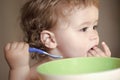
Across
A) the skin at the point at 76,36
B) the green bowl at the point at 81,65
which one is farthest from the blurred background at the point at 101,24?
the green bowl at the point at 81,65

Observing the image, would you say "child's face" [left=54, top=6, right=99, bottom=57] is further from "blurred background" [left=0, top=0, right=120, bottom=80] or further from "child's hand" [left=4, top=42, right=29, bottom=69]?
"blurred background" [left=0, top=0, right=120, bottom=80]

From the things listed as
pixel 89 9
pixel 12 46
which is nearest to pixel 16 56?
pixel 12 46

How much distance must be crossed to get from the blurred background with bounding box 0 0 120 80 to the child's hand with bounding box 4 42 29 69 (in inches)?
45.8

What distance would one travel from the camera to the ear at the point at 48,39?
871 mm

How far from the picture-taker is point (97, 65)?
1.72 ft

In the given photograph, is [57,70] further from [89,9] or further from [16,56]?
[89,9]

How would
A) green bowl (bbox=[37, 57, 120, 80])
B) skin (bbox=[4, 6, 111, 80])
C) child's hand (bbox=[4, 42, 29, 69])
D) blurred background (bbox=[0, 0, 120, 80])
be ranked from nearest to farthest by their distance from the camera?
green bowl (bbox=[37, 57, 120, 80]) < child's hand (bbox=[4, 42, 29, 69]) < skin (bbox=[4, 6, 111, 80]) < blurred background (bbox=[0, 0, 120, 80])

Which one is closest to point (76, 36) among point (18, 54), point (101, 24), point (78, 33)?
point (78, 33)

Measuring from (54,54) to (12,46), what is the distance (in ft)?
0.66

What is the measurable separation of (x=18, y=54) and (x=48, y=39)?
189mm

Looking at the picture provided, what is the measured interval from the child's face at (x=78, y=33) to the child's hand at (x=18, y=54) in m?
0.18

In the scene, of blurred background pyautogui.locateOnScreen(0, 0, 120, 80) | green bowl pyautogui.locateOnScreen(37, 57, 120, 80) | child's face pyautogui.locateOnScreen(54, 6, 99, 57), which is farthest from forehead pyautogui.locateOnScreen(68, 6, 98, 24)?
blurred background pyautogui.locateOnScreen(0, 0, 120, 80)

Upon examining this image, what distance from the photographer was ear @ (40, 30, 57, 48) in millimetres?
871

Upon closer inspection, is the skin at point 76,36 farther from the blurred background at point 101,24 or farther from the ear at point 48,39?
the blurred background at point 101,24
